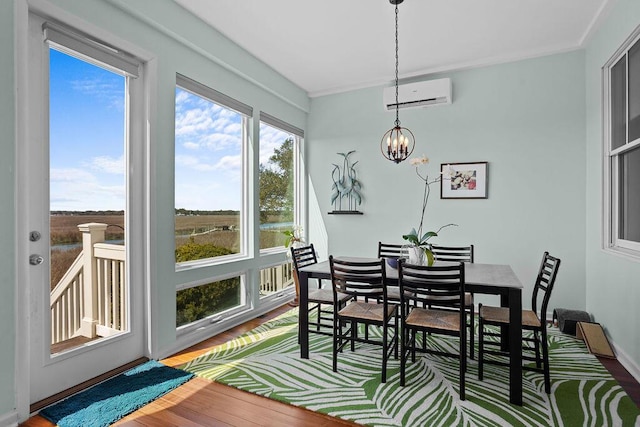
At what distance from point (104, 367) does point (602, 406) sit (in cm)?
333

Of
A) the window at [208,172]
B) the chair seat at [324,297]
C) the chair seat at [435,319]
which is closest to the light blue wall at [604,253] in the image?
the chair seat at [435,319]

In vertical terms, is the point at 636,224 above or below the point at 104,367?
above

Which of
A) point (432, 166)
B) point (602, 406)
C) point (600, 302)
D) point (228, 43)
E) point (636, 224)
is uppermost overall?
point (228, 43)

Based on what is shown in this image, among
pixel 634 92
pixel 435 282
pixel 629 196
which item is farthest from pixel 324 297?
pixel 634 92

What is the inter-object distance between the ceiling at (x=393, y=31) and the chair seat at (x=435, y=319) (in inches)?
98.8

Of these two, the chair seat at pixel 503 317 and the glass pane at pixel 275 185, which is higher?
the glass pane at pixel 275 185

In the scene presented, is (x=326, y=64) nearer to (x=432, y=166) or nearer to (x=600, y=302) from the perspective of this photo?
(x=432, y=166)

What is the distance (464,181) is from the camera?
4.24m

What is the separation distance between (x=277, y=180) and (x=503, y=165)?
273 cm

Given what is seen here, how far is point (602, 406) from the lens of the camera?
2195mm

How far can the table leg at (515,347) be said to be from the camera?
7.29 ft

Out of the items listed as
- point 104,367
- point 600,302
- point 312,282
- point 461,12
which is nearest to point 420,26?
point 461,12

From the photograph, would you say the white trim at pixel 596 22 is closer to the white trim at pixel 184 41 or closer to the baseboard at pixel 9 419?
the white trim at pixel 184 41

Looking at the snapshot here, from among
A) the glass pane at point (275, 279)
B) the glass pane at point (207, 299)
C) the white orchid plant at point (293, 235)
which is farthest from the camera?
the white orchid plant at point (293, 235)
